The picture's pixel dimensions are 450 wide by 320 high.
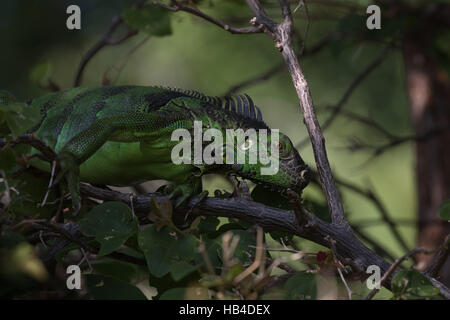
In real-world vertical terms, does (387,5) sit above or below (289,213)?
above

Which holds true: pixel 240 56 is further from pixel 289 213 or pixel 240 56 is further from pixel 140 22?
pixel 289 213

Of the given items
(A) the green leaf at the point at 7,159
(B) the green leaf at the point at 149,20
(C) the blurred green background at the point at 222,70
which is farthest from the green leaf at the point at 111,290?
(C) the blurred green background at the point at 222,70

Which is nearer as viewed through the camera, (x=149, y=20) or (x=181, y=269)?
(x=181, y=269)

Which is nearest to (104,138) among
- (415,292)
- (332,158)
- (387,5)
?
(415,292)

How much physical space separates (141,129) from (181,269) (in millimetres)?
1425

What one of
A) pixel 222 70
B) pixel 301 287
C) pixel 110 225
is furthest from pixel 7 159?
pixel 222 70

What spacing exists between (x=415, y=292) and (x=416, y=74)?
12.8 ft

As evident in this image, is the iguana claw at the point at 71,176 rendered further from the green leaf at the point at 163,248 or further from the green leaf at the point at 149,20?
the green leaf at the point at 149,20

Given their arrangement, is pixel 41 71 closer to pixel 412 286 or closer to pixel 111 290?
pixel 111 290

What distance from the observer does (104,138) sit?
308 cm

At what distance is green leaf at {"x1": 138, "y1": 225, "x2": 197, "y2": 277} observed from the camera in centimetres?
212

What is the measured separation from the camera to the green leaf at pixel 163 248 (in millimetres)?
2117

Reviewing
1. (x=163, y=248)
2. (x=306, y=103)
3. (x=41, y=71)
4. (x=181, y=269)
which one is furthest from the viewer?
(x=41, y=71)

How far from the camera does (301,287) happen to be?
2043mm
